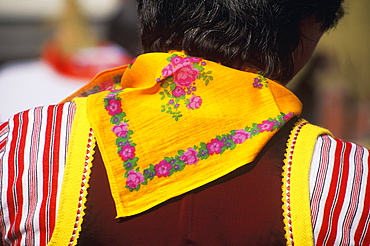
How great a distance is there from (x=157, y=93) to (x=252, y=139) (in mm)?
195

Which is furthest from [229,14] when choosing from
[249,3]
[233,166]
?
[233,166]

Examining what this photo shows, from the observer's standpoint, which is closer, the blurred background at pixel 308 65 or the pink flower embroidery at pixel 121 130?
the pink flower embroidery at pixel 121 130

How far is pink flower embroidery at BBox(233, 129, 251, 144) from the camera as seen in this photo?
0.82 m

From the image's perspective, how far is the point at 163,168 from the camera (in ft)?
2.67

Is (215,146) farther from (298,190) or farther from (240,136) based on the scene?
(298,190)

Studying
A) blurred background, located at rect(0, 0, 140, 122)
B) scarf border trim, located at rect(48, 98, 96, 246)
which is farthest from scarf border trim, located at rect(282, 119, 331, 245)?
blurred background, located at rect(0, 0, 140, 122)

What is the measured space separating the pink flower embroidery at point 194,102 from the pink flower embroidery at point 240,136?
0.28ft

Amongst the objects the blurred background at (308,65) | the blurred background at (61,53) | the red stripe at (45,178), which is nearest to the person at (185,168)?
the red stripe at (45,178)

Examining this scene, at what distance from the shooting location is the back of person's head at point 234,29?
876 mm

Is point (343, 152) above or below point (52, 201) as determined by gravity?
above

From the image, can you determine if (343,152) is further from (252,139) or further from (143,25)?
(143,25)

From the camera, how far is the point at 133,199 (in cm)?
80

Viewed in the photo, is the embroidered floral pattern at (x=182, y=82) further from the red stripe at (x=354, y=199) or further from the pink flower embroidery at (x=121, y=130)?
the red stripe at (x=354, y=199)

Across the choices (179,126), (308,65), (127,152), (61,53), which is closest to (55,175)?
(127,152)
